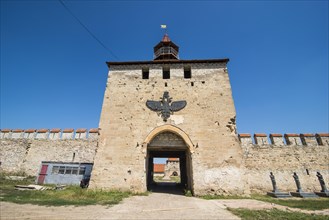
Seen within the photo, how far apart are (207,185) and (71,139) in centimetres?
1377

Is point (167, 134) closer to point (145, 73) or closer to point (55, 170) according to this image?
point (145, 73)

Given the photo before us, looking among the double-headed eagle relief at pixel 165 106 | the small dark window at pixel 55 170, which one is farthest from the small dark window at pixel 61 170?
the double-headed eagle relief at pixel 165 106

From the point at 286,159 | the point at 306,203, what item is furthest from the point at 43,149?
the point at 286,159

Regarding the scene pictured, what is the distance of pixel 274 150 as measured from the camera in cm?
1208

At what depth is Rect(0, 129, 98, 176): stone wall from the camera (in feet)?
52.1

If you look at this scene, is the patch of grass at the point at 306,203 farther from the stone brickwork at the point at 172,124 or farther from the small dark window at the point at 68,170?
the small dark window at the point at 68,170

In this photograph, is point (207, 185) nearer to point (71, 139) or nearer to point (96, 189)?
point (96, 189)

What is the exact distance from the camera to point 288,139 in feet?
40.5

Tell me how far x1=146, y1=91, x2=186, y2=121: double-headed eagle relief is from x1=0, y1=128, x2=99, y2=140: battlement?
8.56 metres

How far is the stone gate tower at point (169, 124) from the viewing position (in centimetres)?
934

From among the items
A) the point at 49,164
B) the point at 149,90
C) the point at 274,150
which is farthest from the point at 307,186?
the point at 49,164

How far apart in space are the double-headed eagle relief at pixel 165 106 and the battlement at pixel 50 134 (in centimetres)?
856

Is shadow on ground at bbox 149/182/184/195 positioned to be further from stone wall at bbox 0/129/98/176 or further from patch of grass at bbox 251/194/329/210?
stone wall at bbox 0/129/98/176

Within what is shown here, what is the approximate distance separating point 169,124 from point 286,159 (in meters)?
9.04
